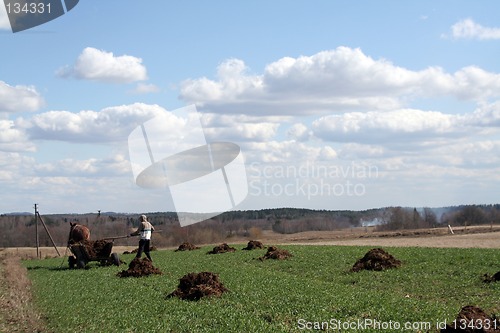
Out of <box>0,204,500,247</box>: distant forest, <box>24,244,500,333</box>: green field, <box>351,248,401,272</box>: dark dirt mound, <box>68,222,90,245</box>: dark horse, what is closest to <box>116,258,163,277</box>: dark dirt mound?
<box>24,244,500,333</box>: green field

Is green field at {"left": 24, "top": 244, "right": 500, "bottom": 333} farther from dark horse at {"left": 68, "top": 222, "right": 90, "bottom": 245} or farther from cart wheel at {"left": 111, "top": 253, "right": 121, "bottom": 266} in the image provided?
dark horse at {"left": 68, "top": 222, "right": 90, "bottom": 245}

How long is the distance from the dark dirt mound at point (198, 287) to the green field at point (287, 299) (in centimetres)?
40

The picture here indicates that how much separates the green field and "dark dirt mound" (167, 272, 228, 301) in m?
0.40

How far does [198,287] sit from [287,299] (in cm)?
316

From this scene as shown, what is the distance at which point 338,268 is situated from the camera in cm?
2695

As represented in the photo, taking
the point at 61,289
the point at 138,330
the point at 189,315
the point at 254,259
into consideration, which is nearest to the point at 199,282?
the point at 189,315

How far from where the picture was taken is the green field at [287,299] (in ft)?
47.5

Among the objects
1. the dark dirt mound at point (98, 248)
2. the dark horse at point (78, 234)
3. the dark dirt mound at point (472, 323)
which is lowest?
the dark dirt mound at point (472, 323)

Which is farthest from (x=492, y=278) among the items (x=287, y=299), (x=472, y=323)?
(x=472, y=323)

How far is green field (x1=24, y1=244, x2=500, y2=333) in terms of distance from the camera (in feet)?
47.5

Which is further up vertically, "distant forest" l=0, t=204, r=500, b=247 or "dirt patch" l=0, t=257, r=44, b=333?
"distant forest" l=0, t=204, r=500, b=247

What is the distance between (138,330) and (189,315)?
1.76m

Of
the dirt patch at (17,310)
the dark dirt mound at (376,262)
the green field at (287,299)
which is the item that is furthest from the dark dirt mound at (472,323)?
the dark dirt mound at (376,262)

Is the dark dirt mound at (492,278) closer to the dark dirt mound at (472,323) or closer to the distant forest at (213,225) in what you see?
the dark dirt mound at (472,323)
